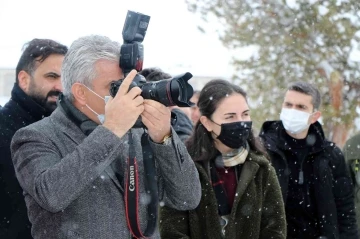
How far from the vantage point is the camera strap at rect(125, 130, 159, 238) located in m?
2.49

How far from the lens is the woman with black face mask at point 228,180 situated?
3445 mm

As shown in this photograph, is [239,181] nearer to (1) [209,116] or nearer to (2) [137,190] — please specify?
(1) [209,116]

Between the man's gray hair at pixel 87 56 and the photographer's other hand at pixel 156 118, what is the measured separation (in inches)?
10.5

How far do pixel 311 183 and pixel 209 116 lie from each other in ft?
3.97

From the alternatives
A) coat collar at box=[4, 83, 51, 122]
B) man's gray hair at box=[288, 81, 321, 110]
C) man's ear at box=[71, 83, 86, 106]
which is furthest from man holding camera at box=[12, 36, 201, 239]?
man's gray hair at box=[288, 81, 321, 110]

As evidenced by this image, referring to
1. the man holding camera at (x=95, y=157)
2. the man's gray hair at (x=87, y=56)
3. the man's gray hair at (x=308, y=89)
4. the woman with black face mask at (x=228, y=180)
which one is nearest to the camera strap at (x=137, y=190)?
the man holding camera at (x=95, y=157)

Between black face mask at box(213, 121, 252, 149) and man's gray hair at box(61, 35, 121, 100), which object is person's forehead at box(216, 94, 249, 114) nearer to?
black face mask at box(213, 121, 252, 149)

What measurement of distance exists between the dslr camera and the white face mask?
246 cm

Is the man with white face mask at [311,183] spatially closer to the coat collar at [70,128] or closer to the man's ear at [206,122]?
the man's ear at [206,122]

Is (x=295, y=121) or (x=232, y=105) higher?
(x=232, y=105)

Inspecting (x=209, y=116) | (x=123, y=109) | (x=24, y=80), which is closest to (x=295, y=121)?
(x=209, y=116)

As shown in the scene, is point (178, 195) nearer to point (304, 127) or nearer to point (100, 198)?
point (100, 198)

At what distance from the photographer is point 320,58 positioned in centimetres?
945

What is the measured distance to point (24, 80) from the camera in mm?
3650
